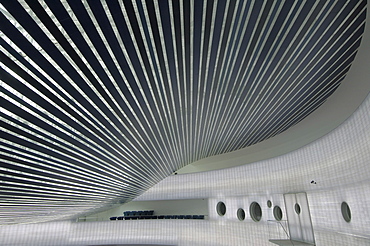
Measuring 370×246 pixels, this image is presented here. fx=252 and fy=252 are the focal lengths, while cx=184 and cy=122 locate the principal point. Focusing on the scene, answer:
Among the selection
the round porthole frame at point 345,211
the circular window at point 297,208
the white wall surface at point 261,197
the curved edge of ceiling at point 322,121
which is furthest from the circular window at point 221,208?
the round porthole frame at point 345,211

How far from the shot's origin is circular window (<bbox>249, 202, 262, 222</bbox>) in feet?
42.6

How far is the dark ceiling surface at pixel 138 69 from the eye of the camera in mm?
2393

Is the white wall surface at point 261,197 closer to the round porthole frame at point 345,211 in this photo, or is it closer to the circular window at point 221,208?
the round porthole frame at point 345,211

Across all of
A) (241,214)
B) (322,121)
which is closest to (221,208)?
(241,214)

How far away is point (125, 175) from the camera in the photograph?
891 cm

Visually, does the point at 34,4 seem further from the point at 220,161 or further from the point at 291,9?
the point at 220,161

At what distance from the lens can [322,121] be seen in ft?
27.3

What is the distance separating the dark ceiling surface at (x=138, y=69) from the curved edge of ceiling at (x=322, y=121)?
0.83 ft

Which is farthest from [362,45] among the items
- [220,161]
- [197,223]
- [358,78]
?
A: [197,223]

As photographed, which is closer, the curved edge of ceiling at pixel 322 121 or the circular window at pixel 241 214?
the curved edge of ceiling at pixel 322 121

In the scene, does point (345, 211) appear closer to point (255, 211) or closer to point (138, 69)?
point (255, 211)

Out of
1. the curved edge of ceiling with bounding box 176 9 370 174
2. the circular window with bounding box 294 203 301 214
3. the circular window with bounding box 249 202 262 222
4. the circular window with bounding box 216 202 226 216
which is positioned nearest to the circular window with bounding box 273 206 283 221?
the circular window with bounding box 294 203 301 214

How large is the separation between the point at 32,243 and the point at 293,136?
15440mm

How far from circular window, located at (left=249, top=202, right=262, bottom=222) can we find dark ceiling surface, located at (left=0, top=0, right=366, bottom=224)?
8171 mm
